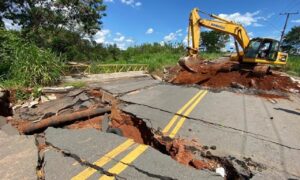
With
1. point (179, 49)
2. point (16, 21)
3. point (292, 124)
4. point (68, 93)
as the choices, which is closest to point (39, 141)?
point (68, 93)

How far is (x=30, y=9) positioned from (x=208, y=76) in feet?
40.5

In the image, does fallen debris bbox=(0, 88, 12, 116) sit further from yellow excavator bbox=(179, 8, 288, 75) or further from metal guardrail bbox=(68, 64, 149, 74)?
yellow excavator bbox=(179, 8, 288, 75)

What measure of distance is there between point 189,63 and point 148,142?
35.0 ft

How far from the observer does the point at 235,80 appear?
1493 cm

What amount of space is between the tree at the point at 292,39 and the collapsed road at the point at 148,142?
77.9 meters

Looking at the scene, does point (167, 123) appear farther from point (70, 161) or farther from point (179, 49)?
point (179, 49)

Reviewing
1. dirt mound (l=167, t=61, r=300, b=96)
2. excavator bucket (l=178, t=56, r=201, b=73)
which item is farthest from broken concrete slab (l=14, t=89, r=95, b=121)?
excavator bucket (l=178, t=56, r=201, b=73)

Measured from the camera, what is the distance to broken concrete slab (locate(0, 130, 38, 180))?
12.0 ft

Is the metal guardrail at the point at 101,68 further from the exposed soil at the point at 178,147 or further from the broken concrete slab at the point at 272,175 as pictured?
the broken concrete slab at the point at 272,175

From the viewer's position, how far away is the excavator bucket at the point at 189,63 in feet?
50.8

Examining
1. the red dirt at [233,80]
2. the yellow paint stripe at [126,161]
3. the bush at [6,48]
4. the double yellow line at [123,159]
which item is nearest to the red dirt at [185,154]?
the double yellow line at [123,159]

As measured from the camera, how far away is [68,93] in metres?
8.42

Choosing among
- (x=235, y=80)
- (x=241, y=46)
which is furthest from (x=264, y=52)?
(x=235, y=80)

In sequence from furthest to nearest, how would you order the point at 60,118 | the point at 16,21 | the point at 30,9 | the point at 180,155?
the point at 16,21
the point at 30,9
the point at 60,118
the point at 180,155
